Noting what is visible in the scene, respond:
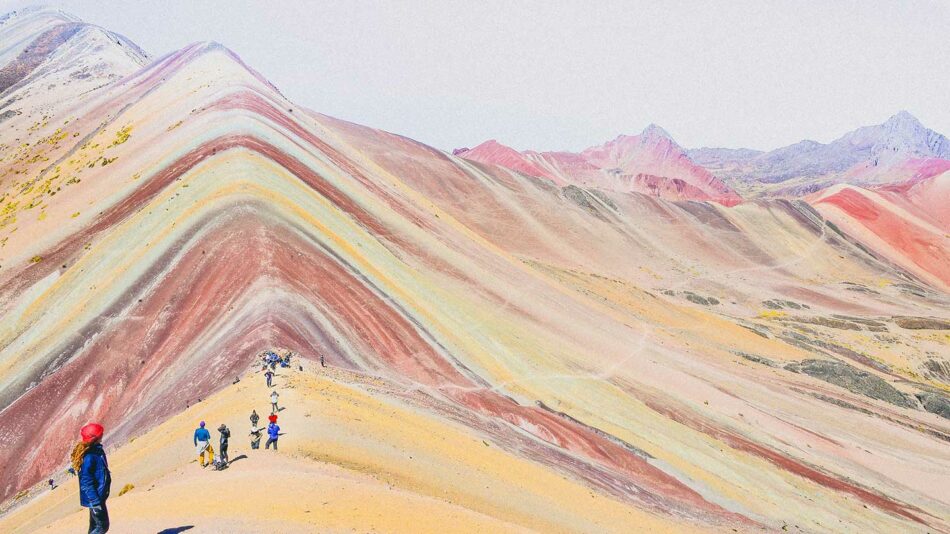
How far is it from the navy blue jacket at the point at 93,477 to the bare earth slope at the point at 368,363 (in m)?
1.71

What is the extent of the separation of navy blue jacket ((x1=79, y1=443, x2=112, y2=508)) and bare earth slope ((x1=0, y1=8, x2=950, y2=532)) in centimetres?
171

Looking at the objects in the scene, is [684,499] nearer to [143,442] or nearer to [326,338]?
[326,338]

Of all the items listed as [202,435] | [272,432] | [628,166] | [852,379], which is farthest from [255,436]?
[628,166]

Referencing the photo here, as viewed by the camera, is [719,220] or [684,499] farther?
[719,220]

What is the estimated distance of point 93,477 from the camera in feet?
27.6

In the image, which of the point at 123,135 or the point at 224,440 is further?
the point at 123,135

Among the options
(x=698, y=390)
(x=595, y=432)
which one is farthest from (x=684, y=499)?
(x=698, y=390)

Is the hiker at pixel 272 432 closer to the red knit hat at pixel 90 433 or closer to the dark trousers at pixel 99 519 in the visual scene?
the dark trousers at pixel 99 519

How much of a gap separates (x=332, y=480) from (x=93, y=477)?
15.6 feet

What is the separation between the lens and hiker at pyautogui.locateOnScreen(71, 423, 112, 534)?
26.9 ft

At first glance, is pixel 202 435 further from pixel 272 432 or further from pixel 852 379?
pixel 852 379

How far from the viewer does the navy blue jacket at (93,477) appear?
8305mm

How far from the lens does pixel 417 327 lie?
1209 inches

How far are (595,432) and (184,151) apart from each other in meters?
32.3
